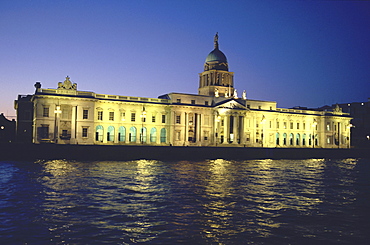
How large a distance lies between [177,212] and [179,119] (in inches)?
2558

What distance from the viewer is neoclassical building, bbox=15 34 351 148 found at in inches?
2746

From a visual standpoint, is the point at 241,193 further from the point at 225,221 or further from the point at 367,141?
the point at 367,141

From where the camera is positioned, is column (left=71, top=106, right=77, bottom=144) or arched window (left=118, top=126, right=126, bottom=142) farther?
arched window (left=118, top=126, right=126, bottom=142)

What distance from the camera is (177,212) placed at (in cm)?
1739

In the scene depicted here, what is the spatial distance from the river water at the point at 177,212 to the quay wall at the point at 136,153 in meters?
20.6

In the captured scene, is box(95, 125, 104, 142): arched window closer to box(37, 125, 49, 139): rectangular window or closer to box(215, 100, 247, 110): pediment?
box(37, 125, 49, 139): rectangular window

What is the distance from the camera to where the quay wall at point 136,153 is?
47.9 meters

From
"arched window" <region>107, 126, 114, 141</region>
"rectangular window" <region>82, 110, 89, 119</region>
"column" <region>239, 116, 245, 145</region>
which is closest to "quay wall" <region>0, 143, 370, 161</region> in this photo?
"column" <region>239, 116, 245, 145</region>

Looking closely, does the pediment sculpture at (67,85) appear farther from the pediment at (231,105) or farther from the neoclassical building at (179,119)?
the pediment at (231,105)

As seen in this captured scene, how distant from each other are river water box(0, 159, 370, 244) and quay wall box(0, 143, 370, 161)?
20.6m

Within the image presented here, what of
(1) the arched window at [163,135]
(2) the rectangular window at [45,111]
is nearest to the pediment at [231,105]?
(1) the arched window at [163,135]

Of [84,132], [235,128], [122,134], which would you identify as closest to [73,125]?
[84,132]

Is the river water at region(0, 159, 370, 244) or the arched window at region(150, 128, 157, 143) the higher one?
the arched window at region(150, 128, 157, 143)

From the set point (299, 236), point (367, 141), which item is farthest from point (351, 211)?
point (367, 141)
